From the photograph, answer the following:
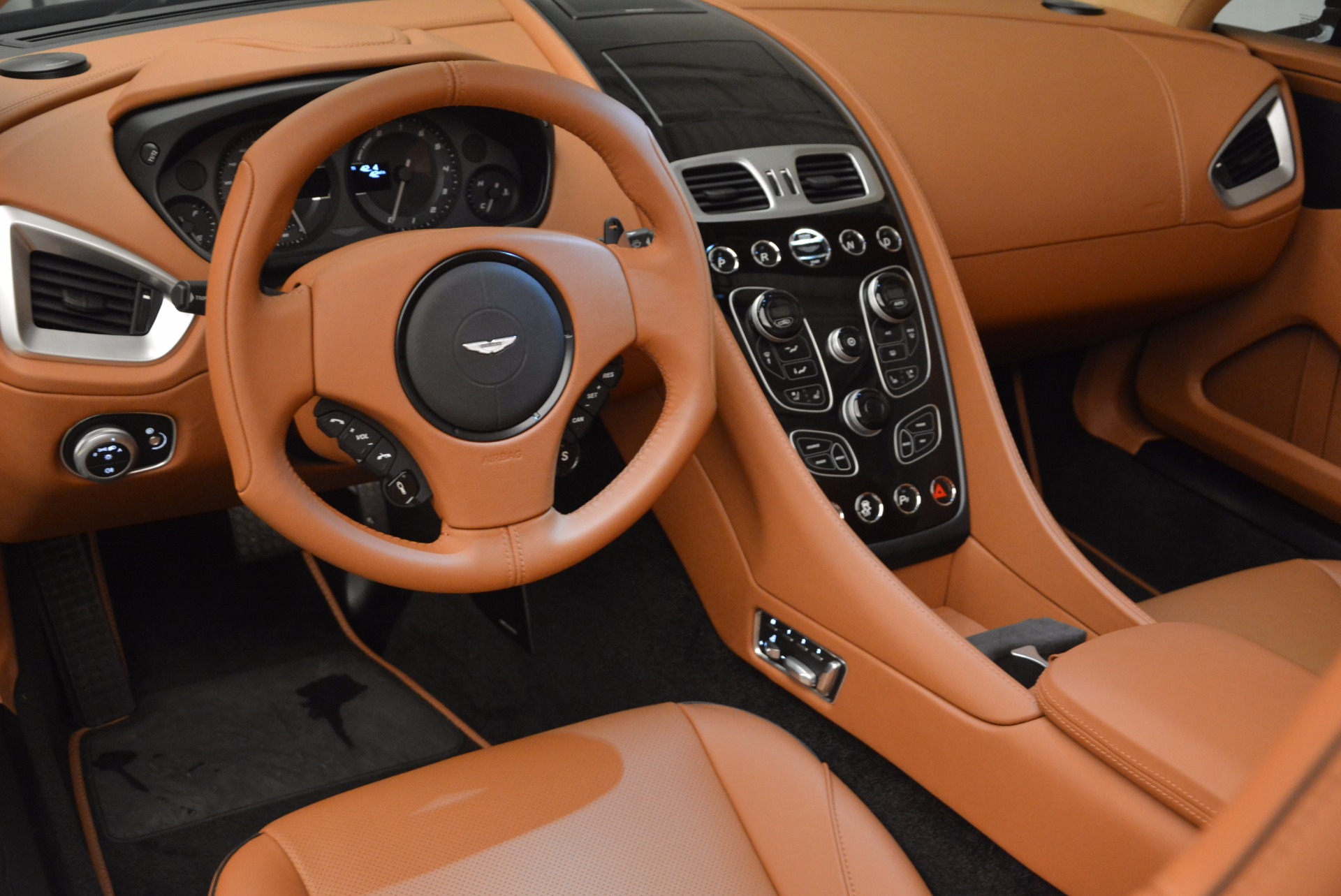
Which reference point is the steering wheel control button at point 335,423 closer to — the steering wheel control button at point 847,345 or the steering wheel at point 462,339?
the steering wheel at point 462,339

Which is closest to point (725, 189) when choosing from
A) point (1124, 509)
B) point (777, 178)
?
point (777, 178)

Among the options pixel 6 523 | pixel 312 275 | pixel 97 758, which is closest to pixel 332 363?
pixel 312 275

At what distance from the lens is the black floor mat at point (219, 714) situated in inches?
59.6

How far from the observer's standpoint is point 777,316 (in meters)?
1.38

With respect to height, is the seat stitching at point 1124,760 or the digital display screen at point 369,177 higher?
the digital display screen at point 369,177

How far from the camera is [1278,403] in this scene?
2047 millimetres

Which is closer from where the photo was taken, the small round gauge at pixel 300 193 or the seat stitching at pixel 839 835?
the seat stitching at pixel 839 835

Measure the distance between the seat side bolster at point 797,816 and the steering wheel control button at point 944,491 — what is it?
1.60 ft

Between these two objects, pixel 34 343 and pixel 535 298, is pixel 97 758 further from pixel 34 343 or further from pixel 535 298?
pixel 535 298

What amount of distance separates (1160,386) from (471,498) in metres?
1.66

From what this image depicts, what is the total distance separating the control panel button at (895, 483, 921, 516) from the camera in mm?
1446

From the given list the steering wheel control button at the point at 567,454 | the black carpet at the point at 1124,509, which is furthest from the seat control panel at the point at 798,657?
the black carpet at the point at 1124,509

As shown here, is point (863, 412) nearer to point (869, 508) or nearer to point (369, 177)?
point (869, 508)

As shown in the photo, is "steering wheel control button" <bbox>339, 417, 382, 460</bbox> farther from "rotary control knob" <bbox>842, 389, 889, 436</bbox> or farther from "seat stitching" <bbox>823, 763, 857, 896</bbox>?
"rotary control knob" <bbox>842, 389, 889, 436</bbox>
